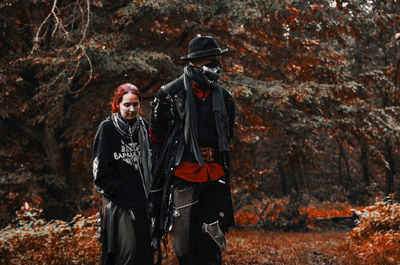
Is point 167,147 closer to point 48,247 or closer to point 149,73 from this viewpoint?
point 48,247

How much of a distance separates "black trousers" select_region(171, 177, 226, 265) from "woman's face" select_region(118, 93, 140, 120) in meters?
0.88

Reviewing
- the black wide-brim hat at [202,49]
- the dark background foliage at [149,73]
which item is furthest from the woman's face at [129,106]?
the dark background foliage at [149,73]

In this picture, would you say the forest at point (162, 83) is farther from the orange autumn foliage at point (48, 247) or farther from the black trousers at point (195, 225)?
the black trousers at point (195, 225)

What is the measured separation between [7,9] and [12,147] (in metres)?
3.51

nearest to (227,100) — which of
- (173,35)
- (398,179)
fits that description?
(173,35)

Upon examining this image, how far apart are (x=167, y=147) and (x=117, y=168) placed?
64 centimetres

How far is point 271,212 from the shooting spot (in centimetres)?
1523

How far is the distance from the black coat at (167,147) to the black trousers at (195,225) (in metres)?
0.08

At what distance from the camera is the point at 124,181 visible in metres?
3.78

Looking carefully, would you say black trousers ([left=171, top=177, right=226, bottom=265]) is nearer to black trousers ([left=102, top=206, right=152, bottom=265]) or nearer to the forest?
black trousers ([left=102, top=206, right=152, bottom=265])

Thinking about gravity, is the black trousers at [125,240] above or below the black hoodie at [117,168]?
below

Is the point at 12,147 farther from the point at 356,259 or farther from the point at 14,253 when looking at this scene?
the point at 356,259

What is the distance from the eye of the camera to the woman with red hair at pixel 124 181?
3.69m

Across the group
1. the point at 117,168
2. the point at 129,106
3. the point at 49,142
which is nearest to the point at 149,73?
the point at 49,142
